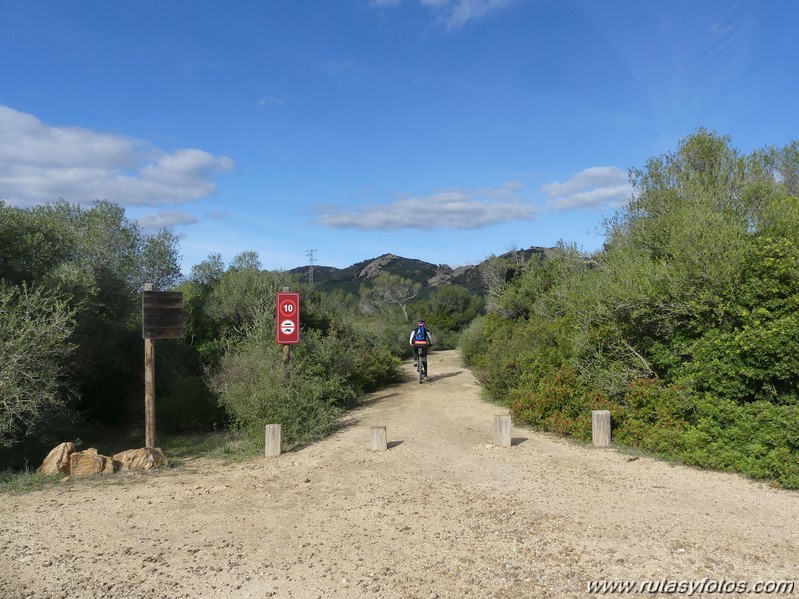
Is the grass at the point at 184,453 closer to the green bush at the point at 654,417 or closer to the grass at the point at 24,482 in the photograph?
the grass at the point at 24,482

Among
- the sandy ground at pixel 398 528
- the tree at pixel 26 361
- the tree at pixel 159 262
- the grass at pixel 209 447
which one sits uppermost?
the tree at pixel 159 262

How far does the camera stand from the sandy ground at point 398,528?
4520mm

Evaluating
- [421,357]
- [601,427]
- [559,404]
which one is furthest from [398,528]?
[421,357]

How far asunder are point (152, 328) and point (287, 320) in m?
2.66

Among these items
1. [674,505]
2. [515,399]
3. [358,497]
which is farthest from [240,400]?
[674,505]

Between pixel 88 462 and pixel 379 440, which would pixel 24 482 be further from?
pixel 379 440

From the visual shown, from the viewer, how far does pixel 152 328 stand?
31.1 feet

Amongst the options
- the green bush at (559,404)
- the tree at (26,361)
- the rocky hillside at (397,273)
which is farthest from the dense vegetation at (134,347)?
the rocky hillside at (397,273)

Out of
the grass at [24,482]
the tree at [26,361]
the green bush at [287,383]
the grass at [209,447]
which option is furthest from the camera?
the green bush at [287,383]

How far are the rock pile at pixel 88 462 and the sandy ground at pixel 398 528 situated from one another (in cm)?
45

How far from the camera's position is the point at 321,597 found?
4.28m

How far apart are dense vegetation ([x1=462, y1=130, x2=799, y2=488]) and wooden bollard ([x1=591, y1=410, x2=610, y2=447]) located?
28 cm

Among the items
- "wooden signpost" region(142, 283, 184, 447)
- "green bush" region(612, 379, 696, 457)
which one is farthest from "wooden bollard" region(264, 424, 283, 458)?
"green bush" region(612, 379, 696, 457)

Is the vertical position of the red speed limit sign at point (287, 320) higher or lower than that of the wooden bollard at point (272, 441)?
higher
